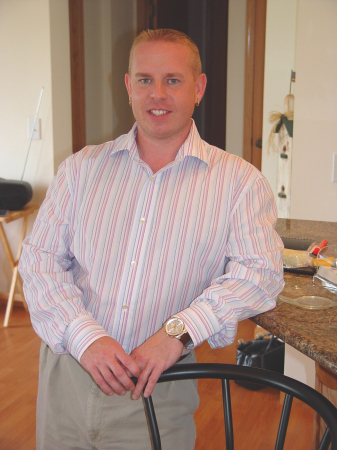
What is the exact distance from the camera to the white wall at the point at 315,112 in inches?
84.5

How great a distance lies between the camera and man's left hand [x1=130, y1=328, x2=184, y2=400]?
3.30 ft

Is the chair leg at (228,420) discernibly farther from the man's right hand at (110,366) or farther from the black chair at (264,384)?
the man's right hand at (110,366)

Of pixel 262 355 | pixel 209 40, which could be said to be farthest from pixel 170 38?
pixel 209 40

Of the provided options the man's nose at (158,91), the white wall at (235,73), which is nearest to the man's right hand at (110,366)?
the man's nose at (158,91)

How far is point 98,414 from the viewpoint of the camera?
1.18 meters

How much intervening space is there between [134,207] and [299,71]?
4.52ft

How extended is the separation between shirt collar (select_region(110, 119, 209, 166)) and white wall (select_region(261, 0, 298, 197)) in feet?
5.95

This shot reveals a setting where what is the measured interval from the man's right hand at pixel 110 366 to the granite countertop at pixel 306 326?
1.04 ft

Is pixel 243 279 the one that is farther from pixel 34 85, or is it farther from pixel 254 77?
pixel 254 77

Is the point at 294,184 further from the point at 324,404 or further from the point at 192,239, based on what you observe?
the point at 324,404

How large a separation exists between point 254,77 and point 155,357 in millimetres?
3107

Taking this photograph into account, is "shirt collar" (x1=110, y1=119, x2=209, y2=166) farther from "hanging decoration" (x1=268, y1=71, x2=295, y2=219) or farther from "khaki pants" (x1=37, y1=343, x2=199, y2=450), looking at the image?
"hanging decoration" (x1=268, y1=71, x2=295, y2=219)

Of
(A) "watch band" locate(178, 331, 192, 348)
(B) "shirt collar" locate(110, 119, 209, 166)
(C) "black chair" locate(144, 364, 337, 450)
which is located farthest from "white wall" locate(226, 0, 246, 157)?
(C) "black chair" locate(144, 364, 337, 450)

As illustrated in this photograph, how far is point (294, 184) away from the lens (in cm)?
234
